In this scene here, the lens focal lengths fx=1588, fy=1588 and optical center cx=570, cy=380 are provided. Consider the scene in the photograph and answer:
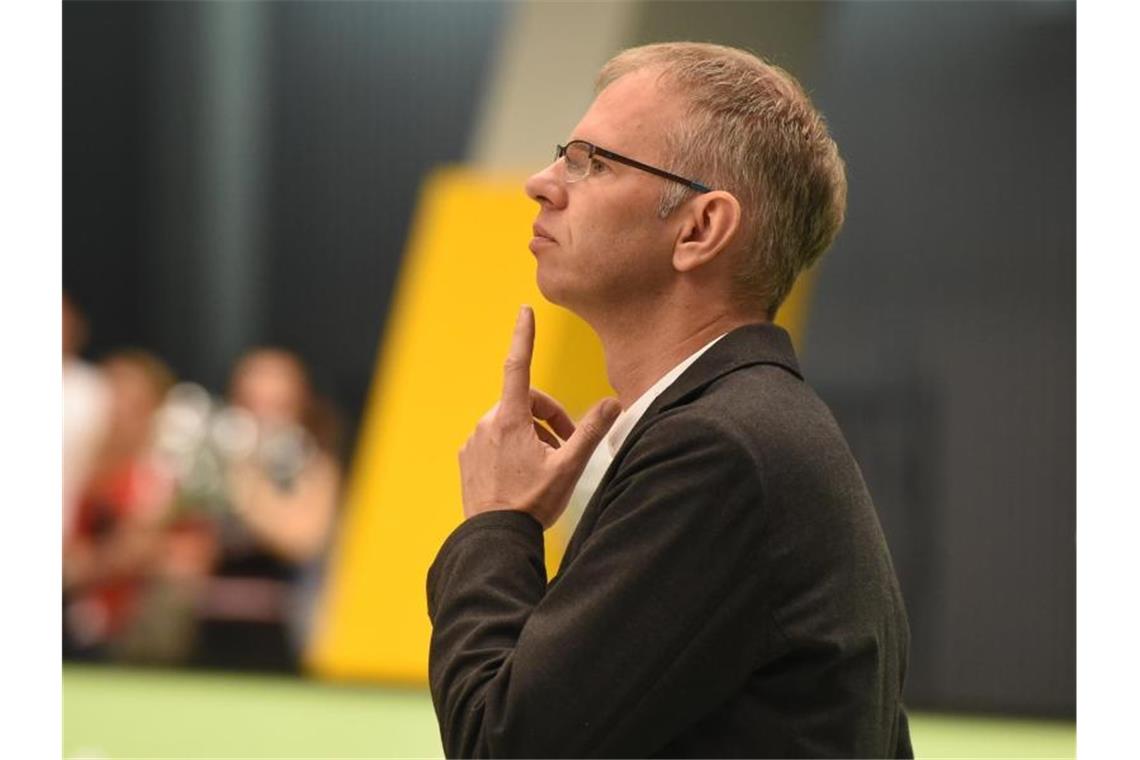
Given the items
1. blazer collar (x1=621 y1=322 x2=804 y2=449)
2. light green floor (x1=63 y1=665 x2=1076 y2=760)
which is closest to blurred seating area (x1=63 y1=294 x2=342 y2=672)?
light green floor (x1=63 y1=665 x2=1076 y2=760)

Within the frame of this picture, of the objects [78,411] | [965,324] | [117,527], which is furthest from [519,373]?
[78,411]

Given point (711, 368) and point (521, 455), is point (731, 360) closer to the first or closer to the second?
point (711, 368)

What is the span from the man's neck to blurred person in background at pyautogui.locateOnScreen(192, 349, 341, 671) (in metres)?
3.96

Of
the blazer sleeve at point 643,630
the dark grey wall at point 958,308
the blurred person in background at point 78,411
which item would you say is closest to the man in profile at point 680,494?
the blazer sleeve at point 643,630

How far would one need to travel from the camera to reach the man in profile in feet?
4.56

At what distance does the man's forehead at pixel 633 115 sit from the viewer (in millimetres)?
1644

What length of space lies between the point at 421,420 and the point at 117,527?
1.16 metres

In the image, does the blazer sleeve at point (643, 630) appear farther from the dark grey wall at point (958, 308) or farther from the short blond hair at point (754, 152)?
the dark grey wall at point (958, 308)

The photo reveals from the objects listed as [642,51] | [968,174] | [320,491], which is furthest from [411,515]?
[642,51]

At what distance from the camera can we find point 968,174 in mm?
5137

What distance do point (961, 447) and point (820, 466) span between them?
12.3 feet

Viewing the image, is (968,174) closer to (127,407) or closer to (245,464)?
(245,464)

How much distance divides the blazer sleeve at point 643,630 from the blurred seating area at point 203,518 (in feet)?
13.7

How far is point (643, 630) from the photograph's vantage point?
1.39m
